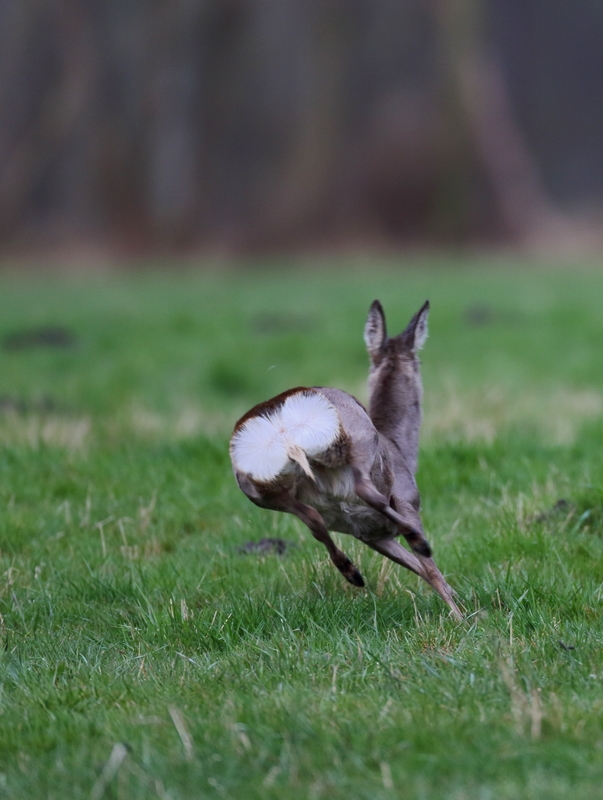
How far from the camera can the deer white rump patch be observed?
2797 mm

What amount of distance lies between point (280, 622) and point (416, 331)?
1.20m

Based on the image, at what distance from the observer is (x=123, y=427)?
6.69 metres

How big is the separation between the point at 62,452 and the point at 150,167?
26.3 metres

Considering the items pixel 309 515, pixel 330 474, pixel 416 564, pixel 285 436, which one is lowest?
pixel 416 564

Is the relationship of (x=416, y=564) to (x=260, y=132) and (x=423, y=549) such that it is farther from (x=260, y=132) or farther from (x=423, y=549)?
(x=260, y=132)

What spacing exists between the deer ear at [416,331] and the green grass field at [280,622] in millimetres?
867

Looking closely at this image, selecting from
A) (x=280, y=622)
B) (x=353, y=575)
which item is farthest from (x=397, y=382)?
(x=280, y=622)

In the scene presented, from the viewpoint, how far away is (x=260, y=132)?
32.1 m

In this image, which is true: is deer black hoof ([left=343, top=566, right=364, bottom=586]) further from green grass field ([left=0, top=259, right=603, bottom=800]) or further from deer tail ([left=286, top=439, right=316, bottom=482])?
deer tail ([left=286, top=439, right=316, bottom=482])

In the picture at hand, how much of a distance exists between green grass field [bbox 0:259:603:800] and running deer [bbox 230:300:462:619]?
277 mm

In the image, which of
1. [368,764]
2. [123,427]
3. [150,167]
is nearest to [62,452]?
[123,427]

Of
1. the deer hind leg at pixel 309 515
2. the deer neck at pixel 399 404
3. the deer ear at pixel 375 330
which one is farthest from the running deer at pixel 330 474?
the deer ear at pixel 375 330

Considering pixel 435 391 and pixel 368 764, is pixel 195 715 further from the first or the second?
pixel 435 391

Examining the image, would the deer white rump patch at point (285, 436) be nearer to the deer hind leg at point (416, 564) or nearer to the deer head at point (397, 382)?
the deer hind leg at point (416, 564)
